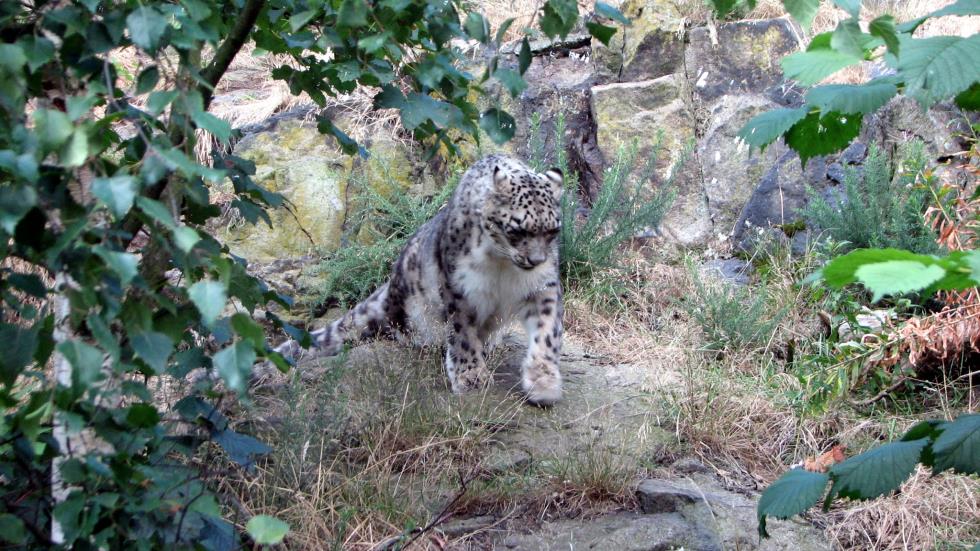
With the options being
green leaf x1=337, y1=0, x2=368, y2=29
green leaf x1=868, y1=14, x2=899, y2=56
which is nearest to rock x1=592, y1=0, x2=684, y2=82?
green leaf x1=337, y1=0, x2=368, y2=29

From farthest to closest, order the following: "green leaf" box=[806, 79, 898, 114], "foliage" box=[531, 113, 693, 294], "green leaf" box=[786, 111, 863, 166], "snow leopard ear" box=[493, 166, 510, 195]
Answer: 1. "foliage" box=[531, 113, 693, 294]
2. "snow leopard ear" box=[493, 166, 510, 195]
3. "green leaf" box=[786, 111, 863, 166]
4. "green leaf" box=[806, 79, 898, 114]

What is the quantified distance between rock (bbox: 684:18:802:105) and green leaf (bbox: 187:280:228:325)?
335 inches

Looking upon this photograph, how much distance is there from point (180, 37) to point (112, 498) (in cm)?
104

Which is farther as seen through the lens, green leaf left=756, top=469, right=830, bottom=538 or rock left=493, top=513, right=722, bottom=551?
rock left=493, top=513, right=722, bottom=551

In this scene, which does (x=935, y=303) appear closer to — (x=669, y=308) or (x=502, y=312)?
(x=669, y=308)

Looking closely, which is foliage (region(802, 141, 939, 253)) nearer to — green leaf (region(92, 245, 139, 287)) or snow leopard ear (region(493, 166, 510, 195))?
snow leopard ear (region(493, 166, 510, 195))

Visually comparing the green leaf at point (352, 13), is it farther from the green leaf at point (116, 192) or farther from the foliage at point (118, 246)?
the green leaf at point (116, 192)

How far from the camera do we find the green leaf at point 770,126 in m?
2.41

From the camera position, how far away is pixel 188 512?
2.61 metres

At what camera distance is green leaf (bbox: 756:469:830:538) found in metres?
2.43

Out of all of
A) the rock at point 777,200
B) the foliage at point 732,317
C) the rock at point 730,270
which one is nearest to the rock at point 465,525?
the foliage at point 732,317

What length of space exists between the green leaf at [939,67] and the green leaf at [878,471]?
93cm

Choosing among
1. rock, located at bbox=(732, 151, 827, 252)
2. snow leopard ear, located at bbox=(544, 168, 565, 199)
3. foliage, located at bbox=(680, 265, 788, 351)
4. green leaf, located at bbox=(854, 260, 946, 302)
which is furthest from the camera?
rock, located at bbox=(732, 151, 827, 252)

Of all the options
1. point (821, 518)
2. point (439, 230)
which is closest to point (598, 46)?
point (439, 230)
